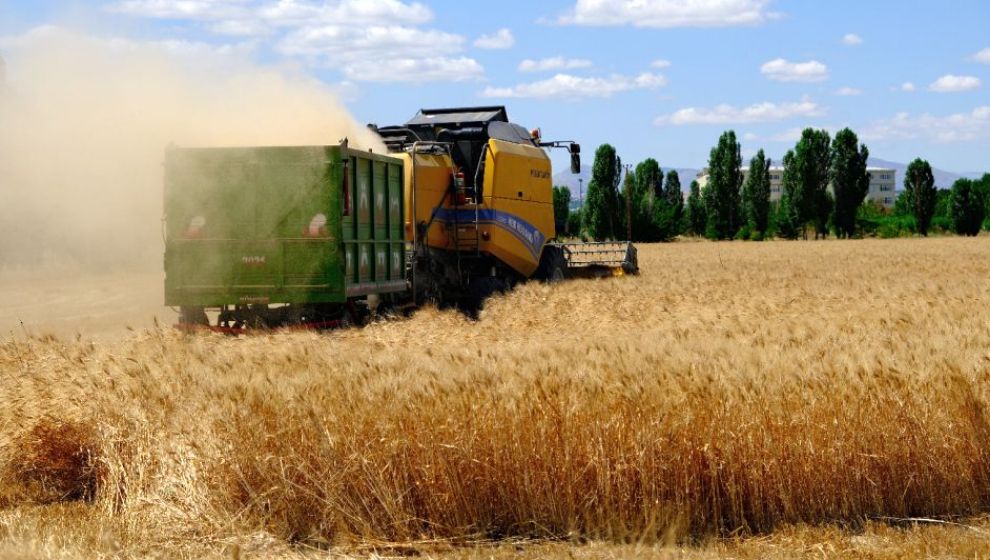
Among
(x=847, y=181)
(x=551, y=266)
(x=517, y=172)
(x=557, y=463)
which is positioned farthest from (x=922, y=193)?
(x=557, y=463)

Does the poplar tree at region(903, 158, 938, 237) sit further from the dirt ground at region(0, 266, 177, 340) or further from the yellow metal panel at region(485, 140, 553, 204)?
the yellow metal panel at region(485, 140, 553, 204)

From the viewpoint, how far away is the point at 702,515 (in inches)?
275

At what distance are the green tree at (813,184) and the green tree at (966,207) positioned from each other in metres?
10.9

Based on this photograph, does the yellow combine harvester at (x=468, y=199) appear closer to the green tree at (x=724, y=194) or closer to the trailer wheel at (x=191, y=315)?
the trailer wheel at (x=191, y=315)

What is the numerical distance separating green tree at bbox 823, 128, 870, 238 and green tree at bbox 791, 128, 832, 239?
0.70 metres

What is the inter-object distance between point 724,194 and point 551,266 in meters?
78.4

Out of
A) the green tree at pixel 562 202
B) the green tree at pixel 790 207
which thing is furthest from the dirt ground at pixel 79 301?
the green tree at pixel 790 207

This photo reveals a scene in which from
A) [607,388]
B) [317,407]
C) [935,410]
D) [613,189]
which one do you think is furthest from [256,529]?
[613,189]

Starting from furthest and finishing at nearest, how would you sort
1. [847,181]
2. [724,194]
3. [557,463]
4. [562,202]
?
[562,202] → [724,194] → [847,181] → [557,463]

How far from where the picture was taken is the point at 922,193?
3858 inches

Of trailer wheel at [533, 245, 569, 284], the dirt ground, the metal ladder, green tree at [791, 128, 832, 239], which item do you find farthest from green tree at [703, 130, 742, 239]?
the metal ladder

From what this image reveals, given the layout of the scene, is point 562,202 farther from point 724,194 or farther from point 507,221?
point 507,221

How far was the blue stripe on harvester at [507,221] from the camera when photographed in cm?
1977

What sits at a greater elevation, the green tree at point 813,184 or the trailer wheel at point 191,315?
the green tree at point 813,184
